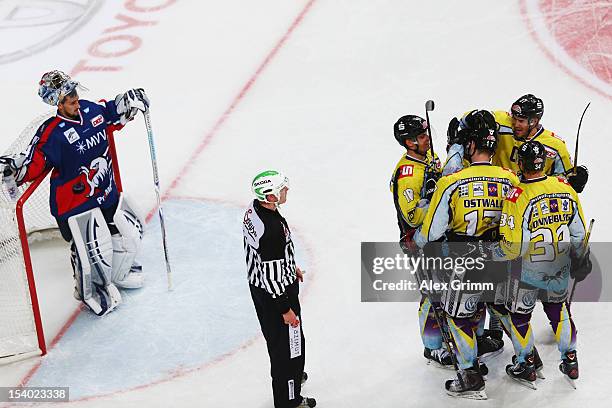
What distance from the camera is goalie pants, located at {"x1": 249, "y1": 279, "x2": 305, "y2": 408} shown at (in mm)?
4309

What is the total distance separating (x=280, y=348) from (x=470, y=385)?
0.87 m

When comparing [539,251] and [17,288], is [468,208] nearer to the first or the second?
[539,251]

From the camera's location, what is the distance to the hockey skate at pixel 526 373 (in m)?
4.61

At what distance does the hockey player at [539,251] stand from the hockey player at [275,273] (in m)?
0.92

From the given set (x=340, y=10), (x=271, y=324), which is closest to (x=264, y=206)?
(x=271, y=324)

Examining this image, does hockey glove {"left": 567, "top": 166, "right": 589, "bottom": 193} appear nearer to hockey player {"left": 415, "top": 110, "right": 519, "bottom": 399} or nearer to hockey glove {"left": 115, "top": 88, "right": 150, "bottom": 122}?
hockey player {"left": 415, "top": 110, "right": 519, "bottom": 399}

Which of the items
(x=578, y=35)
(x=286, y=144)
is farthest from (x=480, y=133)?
(x=578, y=35)

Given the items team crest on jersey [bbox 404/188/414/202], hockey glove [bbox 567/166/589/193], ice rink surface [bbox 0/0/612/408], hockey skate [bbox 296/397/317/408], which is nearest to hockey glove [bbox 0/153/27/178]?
ice rink surface [bbox 0/0/612/408]

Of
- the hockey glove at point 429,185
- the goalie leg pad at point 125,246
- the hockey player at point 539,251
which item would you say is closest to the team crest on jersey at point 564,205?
the hockey player at point 539,251

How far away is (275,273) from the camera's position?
165 inches

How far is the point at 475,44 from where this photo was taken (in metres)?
7.68

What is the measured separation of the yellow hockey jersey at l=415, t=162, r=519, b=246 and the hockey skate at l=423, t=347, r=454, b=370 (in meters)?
0.70

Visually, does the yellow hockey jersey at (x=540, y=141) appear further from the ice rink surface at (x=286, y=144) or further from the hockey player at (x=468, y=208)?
the ice rink surface at (x=286, y=144)

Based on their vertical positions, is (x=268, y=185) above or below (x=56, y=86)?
below
